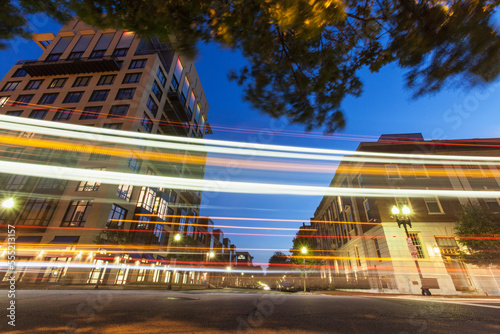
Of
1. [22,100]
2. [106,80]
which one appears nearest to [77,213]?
[106,80]

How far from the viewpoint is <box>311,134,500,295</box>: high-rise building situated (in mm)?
18375

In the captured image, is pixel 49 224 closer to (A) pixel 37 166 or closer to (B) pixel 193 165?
(A) pixel 37 166

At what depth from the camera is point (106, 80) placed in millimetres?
33344

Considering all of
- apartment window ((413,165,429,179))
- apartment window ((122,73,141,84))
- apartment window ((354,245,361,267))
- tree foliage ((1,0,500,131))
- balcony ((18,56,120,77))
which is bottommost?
apartment window ((354,245,361,267))

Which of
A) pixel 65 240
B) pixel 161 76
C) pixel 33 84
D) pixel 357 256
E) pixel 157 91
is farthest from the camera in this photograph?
pixel 161 76

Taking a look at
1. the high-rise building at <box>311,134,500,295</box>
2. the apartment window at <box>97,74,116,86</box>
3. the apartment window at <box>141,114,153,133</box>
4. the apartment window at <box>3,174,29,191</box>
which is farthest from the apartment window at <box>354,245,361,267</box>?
the apartment window at <box>3,174,29,191</box>

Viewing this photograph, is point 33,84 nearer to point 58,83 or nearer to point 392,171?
point 58,83

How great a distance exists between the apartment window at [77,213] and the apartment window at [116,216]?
2413 millimetres

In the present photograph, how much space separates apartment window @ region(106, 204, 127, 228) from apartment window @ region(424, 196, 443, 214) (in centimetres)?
3456

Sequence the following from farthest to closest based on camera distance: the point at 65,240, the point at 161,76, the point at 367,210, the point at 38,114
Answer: the point at 161,76 < the point at 38,114 < the point at 367,210 < the point at 65,240

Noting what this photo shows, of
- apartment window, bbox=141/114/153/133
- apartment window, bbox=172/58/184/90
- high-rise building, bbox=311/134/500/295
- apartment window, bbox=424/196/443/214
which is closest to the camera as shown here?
high-rise building, bbox=311/134/500/295

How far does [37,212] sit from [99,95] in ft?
58.4

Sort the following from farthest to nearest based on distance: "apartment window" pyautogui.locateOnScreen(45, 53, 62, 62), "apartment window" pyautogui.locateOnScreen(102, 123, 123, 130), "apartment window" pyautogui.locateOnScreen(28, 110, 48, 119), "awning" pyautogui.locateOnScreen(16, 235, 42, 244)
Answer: "apartment window" pyautogui.locateOnScreen(45, 53, 62, 62)
"apartment window" pyautogui.locateOnScreen(28, 110, 48, 119)
"apartment window" pyautogui.locateOnScreen(102, 123, 123, 130)
"awning" pyautogui.locateOnScreen(16, 235, 42, 244)

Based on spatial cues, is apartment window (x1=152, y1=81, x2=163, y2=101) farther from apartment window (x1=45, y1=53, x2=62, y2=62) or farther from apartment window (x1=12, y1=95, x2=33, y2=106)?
apartment window (x1=12, y1=95, x2=33, y2=106)
